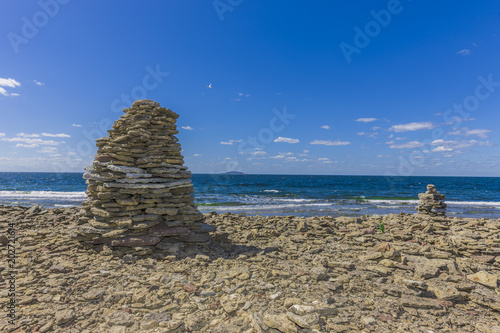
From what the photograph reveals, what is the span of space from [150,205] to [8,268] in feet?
10.9

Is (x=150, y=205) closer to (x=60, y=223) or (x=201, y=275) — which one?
(x=201, y=275)

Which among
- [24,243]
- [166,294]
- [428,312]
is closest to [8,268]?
[24,243]

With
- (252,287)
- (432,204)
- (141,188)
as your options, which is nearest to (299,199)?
(432,204)

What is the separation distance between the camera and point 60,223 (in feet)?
35.4

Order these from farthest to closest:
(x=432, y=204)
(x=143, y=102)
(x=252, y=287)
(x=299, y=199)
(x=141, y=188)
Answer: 1. (x=299, y=199)
2. (x=432, y=204)
3. (x=143, y=102)
4. (x=141, y=188)
5. (x=252, y=287)

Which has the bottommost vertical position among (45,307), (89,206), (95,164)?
(45,307)

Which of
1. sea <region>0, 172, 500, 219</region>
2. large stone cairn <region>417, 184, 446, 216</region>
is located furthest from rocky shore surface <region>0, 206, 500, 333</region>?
sea <region>0, 172, 500, 219</region>

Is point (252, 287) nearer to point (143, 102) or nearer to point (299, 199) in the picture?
point (143, 102)

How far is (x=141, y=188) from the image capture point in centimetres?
739

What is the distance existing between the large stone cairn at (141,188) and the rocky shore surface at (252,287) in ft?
1.55

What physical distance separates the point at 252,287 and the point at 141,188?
4.44m

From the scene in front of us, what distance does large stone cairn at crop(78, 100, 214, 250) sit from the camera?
283 inches

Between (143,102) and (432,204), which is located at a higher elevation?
(143,102)

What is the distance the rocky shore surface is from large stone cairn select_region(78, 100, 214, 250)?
1.55ft
